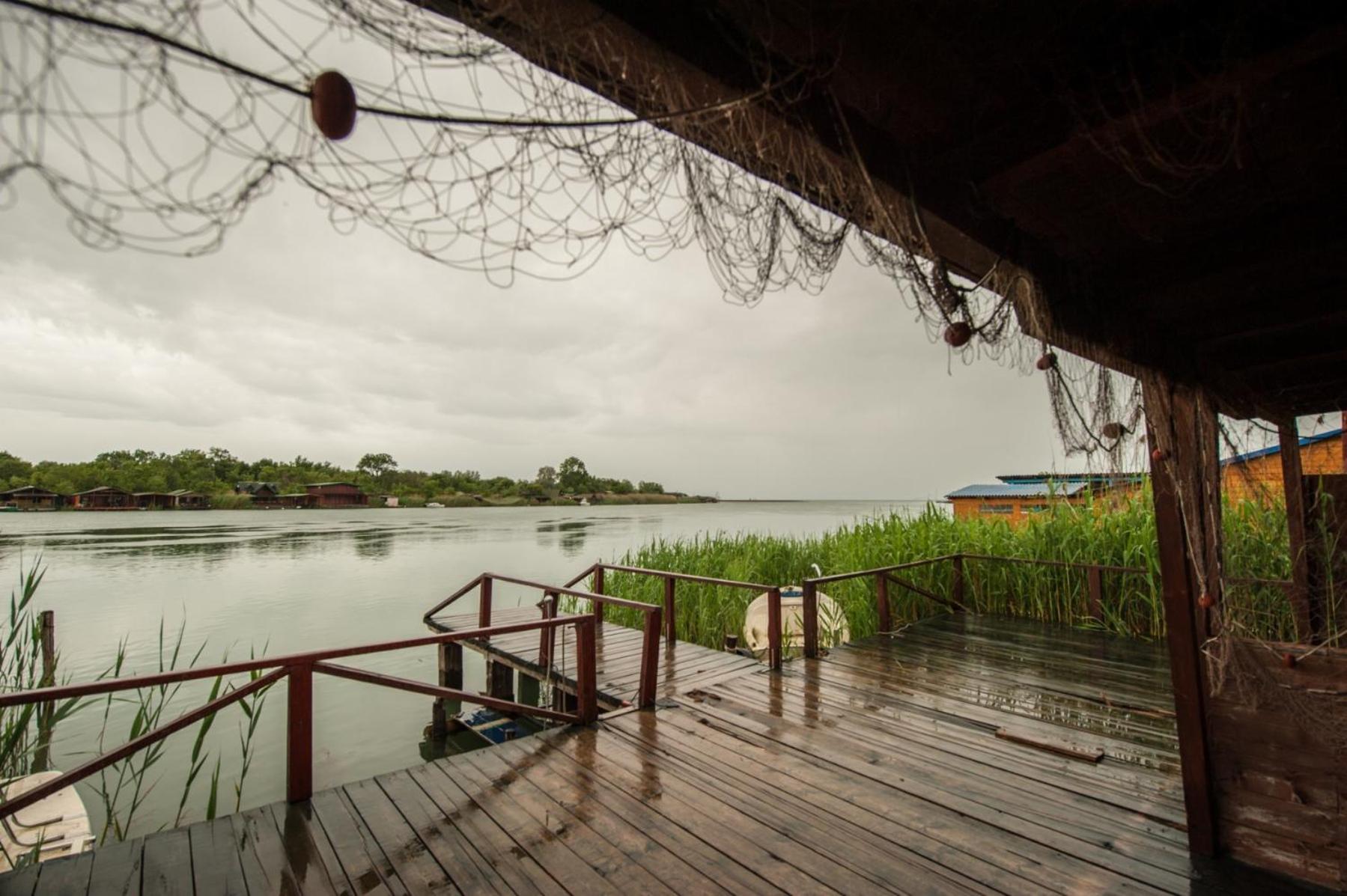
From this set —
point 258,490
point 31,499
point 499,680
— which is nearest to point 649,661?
point 499,680

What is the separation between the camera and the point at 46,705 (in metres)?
4.99

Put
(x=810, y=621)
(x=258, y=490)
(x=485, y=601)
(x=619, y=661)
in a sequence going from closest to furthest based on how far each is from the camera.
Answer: (x=810, y=621) < (x=619, y=661) < (x=485, y=601) < (x=258, y=490)

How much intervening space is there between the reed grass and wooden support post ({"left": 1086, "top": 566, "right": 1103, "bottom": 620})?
0.05 metres

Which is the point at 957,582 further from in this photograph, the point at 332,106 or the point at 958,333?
the point at 332,106

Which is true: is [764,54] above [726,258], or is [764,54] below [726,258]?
above

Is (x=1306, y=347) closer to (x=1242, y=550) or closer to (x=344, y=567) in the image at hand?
(x=1242, y=550)

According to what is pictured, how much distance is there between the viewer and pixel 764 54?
4.70 feet

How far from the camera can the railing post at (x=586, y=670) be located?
13.2 feet

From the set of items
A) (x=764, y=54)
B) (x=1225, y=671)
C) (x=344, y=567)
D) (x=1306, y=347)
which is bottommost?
(x=344, y=567)

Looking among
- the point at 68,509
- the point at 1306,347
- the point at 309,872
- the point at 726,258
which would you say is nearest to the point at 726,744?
the point at 309,872

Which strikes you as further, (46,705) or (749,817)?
(46,705)

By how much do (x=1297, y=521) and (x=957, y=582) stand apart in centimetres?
391

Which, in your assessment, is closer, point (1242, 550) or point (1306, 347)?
point (1306, 347)

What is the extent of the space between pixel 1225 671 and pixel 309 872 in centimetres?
388
